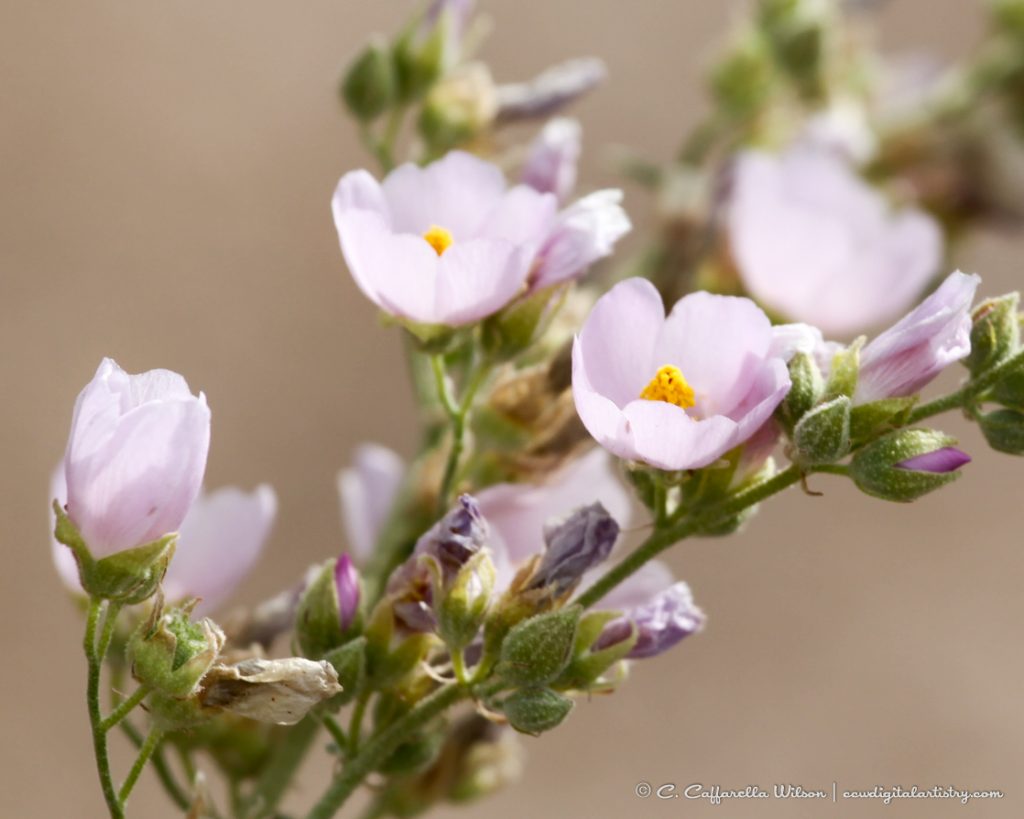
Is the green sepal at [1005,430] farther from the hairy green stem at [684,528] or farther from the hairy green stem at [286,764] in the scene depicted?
the hairy green stem at [286,764]

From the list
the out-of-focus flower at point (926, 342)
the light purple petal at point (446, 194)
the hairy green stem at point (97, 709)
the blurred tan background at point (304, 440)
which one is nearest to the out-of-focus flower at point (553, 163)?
the light purple petal at point (446, 194)

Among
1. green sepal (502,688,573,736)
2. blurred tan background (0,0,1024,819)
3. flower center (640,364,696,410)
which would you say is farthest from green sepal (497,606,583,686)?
blurred tan background (0,0,1024,819)

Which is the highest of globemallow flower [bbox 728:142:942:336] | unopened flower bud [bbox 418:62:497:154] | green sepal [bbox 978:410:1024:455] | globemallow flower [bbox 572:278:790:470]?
unopened flower bud [bbox 418:62:497:154]

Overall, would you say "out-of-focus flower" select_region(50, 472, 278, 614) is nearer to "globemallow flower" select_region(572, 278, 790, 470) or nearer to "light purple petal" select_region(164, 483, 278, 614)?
"light purple petal" select_region(164, 483, 278, 614)

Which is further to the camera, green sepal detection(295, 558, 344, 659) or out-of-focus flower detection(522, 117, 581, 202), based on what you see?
out-of-focus flower detection(522, 117, 581, 202)

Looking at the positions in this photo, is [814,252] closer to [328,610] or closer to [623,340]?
[623,340]

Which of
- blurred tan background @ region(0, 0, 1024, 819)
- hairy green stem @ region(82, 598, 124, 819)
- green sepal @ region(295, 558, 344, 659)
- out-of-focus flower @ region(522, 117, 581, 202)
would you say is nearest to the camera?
hairy green stem @ region(82, 598, 124, 819)

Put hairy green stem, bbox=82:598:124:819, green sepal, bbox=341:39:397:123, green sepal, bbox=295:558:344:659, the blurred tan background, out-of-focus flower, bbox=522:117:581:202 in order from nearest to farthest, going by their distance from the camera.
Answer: hairy green stem, bbox=82:598:124:819 → green sepal, bbox=295:558:344:659 → out-of-focus flower, bbox=522:117:581:202 → green sepal, bbox=341:39:397:123 → the blurred tan background
